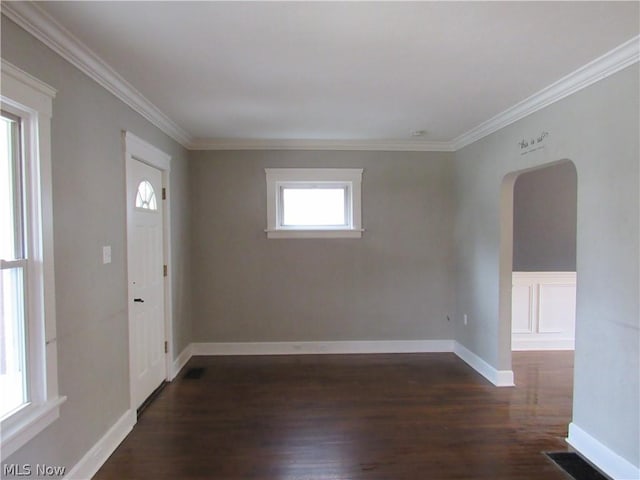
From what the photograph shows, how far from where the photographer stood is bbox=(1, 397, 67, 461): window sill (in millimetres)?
1514

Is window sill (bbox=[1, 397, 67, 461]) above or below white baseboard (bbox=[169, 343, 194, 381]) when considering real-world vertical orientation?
above

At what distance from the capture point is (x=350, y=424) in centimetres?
272

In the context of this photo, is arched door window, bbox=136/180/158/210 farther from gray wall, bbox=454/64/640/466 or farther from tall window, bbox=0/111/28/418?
gray wall, bbox=454/64/640/466

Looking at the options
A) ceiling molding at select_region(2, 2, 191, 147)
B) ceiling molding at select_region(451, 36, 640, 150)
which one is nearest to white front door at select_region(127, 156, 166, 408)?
ceiling molding at select_region(2, 2, 191, 147)

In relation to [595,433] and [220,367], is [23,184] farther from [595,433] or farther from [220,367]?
[595,433]

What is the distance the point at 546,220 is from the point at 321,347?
3.10m

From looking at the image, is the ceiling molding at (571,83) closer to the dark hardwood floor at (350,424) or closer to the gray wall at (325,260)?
the gray wall at (325,260)

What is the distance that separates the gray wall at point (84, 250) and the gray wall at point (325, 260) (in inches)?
63.1

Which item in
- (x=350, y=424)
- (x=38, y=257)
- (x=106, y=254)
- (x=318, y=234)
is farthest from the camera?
(x=318, y=234)

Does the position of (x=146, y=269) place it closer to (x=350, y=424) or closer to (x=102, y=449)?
(x=102, y=449)

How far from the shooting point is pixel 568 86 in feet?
7.98

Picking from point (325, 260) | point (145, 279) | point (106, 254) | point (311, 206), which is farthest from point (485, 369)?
point (106, 254)

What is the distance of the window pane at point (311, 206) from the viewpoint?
4.33 m

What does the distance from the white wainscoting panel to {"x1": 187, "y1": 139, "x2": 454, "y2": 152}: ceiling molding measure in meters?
1.92
